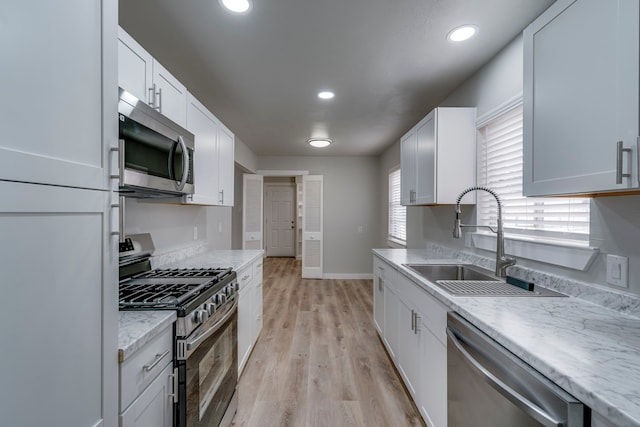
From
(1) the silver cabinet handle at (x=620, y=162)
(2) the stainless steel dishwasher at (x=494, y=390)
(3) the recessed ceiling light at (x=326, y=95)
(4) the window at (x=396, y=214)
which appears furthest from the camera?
(4) the window at (x=396, y=214)

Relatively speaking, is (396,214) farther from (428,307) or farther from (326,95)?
(428,307)

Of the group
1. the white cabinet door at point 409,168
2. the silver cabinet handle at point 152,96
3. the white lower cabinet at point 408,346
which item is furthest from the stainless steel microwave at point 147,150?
the white cabinet door at point 409,168

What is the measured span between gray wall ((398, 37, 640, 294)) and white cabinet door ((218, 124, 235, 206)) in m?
2.21

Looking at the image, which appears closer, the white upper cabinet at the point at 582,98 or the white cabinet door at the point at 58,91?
the white cabinet door at the point at 58,91

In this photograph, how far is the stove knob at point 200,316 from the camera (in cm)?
134

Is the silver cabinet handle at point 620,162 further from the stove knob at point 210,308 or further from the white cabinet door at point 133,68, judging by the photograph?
the white cabinet door at point 133,68

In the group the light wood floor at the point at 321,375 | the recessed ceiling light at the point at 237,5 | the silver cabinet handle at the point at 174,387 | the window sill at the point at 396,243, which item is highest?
the recessed ceiling light at the point at 237,5

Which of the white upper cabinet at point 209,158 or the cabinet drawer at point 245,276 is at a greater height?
the white upper cabinet at point 209,158

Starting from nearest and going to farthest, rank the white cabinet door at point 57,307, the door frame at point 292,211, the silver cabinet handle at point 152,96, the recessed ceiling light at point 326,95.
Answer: the white cabinet door at point 57,307 < the silver cabinet handle at point 152,96 < the recessed ceiling light at point 326,95 < the door frame at point 292,211

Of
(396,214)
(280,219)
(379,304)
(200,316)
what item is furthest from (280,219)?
(200,316)

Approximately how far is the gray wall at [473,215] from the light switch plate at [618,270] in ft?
0.05

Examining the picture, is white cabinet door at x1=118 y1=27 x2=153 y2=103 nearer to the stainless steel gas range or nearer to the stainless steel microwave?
the stainless steel microwave

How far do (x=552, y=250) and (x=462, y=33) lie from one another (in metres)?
1.43

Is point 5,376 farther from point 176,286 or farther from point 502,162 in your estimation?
point 502,162
